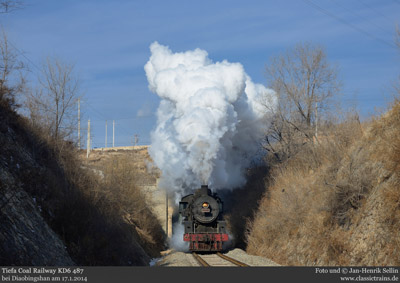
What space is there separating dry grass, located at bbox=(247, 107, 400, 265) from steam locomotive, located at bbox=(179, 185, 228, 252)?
1.99 metres

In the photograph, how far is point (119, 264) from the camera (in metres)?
17.3

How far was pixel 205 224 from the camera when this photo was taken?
28.5 m

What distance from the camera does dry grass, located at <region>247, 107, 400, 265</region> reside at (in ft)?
50.4

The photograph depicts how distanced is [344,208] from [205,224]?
11567 millimetres

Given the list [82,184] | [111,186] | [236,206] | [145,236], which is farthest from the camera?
[236,206]

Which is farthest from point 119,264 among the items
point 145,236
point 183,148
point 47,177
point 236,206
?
point 236,206

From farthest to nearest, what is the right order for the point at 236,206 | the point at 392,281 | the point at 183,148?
the point at 236,206 < the point at 183,148 < the point at 392,281

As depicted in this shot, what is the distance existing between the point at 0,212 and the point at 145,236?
61.2ft

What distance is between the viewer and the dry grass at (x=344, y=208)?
15352 millimetres

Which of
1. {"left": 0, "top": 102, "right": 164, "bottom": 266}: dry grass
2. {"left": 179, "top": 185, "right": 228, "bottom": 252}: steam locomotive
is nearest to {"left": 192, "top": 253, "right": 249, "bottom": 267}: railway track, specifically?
{"left": 0, "top": 102, "right": 164, "bottom": 266}: dry grass

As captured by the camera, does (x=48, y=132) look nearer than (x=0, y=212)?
No

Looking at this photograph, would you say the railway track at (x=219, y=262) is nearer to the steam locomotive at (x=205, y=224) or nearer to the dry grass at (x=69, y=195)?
the dry grass at (x=69, y=195)

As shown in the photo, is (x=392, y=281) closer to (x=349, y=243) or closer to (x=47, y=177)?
(x=349, y=243)

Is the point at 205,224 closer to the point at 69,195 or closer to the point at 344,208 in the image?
the point at 344,208
